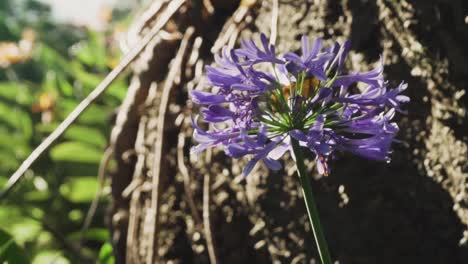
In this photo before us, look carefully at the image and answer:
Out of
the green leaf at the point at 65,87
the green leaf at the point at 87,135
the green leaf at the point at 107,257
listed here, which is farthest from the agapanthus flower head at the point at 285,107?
the green leaf at the point at 65,87

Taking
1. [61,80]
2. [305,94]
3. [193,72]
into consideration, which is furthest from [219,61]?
[61,80]

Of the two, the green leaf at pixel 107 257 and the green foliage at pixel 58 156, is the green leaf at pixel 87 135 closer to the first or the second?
the green foliage at pixel 58 156

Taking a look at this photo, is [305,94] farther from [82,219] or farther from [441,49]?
[82,219]

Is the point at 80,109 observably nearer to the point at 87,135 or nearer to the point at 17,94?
the point at 87,135

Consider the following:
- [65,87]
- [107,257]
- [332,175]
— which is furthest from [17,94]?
[332,175]

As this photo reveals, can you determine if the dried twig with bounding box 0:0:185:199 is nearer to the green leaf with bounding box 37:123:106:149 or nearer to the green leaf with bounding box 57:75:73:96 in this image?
the green leaf with bounding box 37:123:106:149
